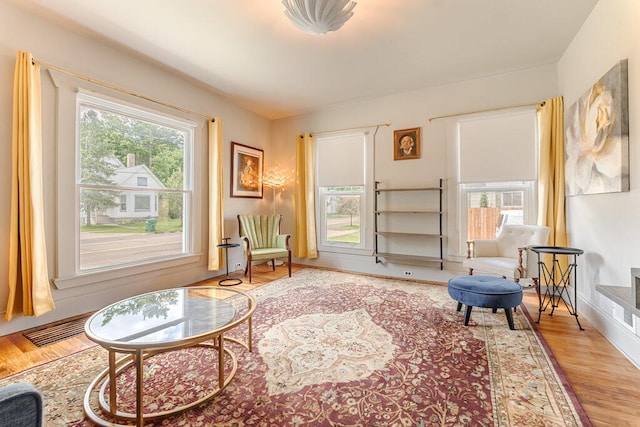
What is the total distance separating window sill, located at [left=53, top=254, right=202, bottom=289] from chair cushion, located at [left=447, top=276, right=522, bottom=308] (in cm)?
334

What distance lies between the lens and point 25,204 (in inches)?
96.1

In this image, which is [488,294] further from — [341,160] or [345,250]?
[341,160]

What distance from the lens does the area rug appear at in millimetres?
1474

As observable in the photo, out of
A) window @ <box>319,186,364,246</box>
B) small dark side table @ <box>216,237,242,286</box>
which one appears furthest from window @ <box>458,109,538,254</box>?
small dark side table @ <box>216,237,242,286</box>

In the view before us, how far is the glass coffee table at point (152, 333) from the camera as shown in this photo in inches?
55.6

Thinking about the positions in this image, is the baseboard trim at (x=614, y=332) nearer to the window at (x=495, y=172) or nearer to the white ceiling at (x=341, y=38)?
the window at (x=495, y=172)

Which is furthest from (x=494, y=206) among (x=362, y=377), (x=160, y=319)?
Answer: (x=160, y=319)

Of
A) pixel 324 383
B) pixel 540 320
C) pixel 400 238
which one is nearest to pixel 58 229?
pixel 324 383

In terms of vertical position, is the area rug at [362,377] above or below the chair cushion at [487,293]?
below

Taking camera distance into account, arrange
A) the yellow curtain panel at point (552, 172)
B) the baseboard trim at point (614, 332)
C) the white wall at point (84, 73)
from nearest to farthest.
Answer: the baseboard trim at point (614, 332)
the white wall at point (84, 73)
the yellow curtain panel at point (552, 172)

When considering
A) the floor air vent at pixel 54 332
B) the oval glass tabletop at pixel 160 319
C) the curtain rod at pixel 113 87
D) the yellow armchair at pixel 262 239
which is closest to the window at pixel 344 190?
the yellow armchair at pixel 262 239

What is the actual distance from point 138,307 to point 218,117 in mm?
3236

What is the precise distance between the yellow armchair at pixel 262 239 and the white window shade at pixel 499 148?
2.83 m

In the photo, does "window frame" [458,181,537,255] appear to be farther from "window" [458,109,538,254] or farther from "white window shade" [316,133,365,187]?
"white window shade" [316,133,365,187]
